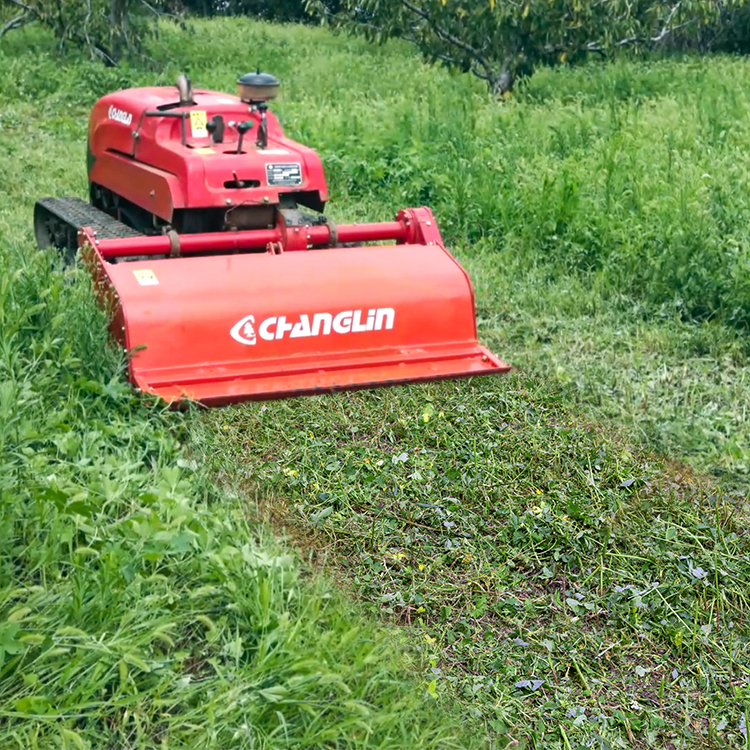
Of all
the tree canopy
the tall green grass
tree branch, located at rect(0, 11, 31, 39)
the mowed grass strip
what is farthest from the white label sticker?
tree branch, located at rect(0, 11, 31, 39)

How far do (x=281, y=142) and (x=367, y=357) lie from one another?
163 cm

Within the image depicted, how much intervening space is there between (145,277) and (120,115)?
79.4 inches

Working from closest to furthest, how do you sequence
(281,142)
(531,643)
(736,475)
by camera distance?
1. (531,643)
2. (736,475)
3. (281,142)

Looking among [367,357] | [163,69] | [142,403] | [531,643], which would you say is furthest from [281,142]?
[163,69]

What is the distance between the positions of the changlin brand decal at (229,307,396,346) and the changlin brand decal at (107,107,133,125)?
2091mm

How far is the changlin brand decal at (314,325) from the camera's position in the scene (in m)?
4.61

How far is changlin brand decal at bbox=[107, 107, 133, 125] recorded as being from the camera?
612 centimetres

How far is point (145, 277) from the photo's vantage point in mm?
4621

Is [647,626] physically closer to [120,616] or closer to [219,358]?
[120,616]

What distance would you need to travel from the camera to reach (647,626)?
10.6 ft

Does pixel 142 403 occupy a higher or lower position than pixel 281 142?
lower

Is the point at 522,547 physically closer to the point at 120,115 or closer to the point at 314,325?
the point at 314,325

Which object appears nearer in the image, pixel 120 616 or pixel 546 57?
pixel 120 616

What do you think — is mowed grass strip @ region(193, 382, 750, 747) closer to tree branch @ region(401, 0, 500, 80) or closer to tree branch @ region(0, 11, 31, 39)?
tree branch @ region(401, 0, 500, 80)
